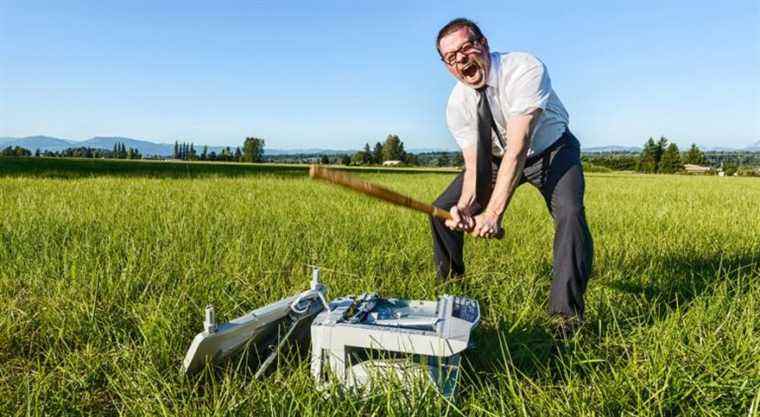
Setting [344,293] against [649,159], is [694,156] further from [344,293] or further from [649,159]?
[344,293]

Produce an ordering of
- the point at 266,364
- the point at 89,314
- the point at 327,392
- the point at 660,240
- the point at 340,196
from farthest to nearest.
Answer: the point at 340,196 < the point at 660,240 < the point at 89,314 < the point at 266,364 < the point at 327,392

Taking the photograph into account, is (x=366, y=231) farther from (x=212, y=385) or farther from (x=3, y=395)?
(x=3, y=395)

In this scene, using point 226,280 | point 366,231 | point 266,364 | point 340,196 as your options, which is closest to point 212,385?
point 266,364

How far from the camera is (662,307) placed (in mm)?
3238

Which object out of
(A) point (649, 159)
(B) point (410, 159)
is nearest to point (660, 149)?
(A) point (649, 159)

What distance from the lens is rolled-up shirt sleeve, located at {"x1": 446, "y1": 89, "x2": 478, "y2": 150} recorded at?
11.0 ft

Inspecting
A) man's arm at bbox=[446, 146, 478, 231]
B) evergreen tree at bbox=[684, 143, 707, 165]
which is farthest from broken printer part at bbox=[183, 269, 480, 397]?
evergreen tree at bbox=[684, 143, 707, 165]

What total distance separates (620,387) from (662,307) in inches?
58.2

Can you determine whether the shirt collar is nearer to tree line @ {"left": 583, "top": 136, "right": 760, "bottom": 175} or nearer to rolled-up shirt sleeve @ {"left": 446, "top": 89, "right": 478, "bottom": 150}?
rolled-up shirt sleeve @ {"left": 446, "top": 89, "right": 478, "bottom": 150}

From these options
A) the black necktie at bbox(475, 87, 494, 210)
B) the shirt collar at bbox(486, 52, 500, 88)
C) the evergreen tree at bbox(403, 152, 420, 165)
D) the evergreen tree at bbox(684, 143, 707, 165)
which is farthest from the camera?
the evergreen tree at bbox(684, 143, 707, 165)

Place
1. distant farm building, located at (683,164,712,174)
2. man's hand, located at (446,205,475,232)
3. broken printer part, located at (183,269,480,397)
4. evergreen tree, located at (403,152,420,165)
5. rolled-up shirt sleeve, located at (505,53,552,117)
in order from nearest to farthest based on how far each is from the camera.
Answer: broken printer part, located at (183,269,480,397) < rolled-up shirt sleeve, located at (505,53,552,117) < man's hand, located at (446,205,475,232) < distant farm building, located at (683,164,712,174) < evergreen tree, located at (403,152,420,165)

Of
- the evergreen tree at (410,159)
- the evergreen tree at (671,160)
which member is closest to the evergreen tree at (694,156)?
the evergreen tree at (671,160)

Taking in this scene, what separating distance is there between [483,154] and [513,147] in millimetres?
615

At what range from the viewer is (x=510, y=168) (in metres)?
2.72
